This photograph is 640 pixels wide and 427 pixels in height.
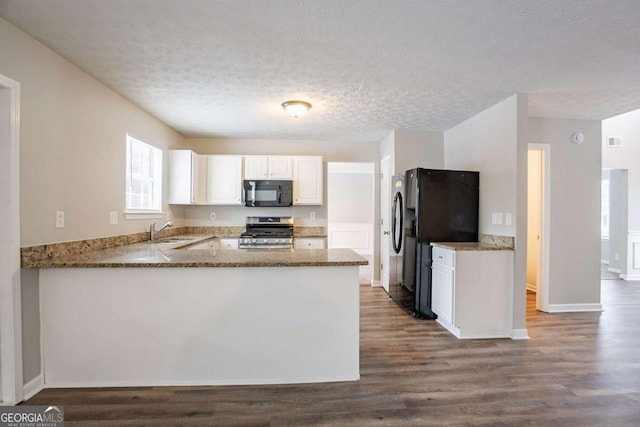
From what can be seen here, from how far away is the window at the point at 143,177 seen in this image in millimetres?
3421

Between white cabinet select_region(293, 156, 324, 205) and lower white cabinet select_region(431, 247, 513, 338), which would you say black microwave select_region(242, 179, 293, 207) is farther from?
lower white cabinet select_region(431, 247, 513, 338)

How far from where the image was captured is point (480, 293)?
317cm

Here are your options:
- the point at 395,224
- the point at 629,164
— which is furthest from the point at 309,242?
the point at 629,164

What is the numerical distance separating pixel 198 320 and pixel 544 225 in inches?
158

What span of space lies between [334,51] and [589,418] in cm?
282

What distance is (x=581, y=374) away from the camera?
2.42m

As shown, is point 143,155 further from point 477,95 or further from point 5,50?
point 477,95

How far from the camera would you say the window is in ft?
11.2

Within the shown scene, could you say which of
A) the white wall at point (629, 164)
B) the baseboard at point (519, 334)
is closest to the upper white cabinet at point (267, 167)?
the baseboard at point (519, 334)

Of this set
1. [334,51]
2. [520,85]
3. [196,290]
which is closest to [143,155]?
[196,290]

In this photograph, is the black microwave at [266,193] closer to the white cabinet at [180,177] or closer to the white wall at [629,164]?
the white cabinet at [180,177]

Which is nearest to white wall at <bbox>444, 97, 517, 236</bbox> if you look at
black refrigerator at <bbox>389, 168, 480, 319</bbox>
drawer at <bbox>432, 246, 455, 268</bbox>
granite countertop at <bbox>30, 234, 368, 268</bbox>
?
black refrigerator at <bbox>389, 168, 480, 319</bbox>

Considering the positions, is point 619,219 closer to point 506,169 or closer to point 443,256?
point 506,169

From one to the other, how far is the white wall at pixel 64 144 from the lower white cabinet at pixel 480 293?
330 cm
